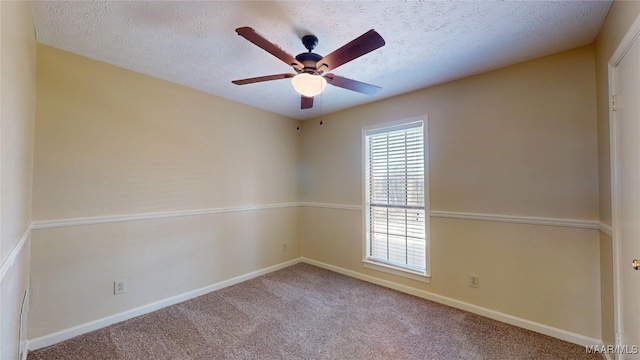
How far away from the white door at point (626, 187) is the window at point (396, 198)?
143 centimetres

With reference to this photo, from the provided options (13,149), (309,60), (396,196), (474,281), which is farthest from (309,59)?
(474,281)

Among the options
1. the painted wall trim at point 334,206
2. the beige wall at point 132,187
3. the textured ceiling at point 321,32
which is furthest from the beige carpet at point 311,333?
the textured ceiling at point 321,32

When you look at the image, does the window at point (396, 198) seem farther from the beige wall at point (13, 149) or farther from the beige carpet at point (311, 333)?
the beige wall at point (13, 149)

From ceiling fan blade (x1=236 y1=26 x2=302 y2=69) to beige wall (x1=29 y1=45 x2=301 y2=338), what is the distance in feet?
5.72

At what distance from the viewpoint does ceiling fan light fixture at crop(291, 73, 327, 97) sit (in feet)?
5.78

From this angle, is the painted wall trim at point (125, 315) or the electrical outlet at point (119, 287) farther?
the electrical outlet at point (119, 287)

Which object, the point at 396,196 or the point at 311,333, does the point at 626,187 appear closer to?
the point at 396,196

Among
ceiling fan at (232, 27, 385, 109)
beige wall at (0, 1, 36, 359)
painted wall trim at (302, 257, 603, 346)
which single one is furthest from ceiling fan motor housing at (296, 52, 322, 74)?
painted wall trim at (302, 257, 603, 346)

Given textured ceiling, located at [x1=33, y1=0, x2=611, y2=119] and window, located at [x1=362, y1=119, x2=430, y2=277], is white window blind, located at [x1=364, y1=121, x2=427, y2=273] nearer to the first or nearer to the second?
window, located at [x1=362, y1=119, x2=430, y2=277]

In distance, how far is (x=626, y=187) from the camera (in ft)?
4.91

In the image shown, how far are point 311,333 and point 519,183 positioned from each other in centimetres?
228

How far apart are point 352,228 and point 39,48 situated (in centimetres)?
354

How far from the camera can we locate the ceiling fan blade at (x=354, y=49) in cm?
142

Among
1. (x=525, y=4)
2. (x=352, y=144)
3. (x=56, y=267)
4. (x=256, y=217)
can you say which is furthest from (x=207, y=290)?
(x=525, y=4)
